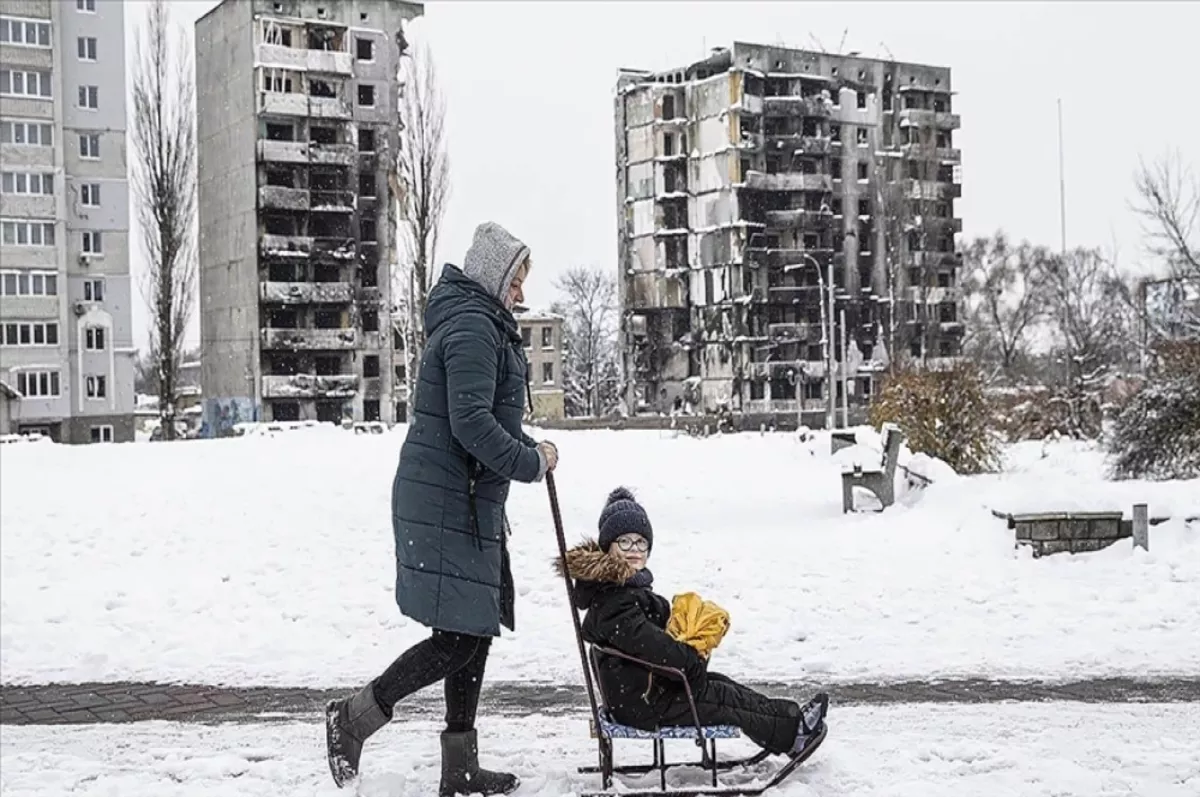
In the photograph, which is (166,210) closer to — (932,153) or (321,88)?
(321,88)

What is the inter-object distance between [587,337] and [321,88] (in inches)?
1284

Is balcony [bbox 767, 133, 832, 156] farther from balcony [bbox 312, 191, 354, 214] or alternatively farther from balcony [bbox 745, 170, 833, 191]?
balcony [bbox 312, 191, 354, 214]

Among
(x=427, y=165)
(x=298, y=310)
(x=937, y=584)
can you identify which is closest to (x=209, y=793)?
(x=937, y=584)

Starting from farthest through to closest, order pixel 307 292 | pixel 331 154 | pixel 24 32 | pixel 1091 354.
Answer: pixel 331 154 → pixel 307 292 → pixel 24 32 → pixel 1091 354

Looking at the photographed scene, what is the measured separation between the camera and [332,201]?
63.4 meters

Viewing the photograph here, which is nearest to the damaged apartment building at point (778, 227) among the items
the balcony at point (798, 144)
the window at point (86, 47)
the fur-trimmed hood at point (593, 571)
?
the balcony at point (798, 144)

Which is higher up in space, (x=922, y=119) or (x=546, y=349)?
(x=922, y=119)

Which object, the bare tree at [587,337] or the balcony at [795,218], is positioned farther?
the bare tree at [587,337]

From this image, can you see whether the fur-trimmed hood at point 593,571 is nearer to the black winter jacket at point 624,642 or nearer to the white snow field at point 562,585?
the black winter jacket at point 624,642

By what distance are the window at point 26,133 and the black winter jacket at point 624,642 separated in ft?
186

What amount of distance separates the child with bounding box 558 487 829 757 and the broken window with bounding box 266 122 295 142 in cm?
6097

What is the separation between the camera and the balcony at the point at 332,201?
207ft

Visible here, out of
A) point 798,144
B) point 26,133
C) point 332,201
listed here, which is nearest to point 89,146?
point 26,133

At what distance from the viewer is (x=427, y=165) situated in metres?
46.1
